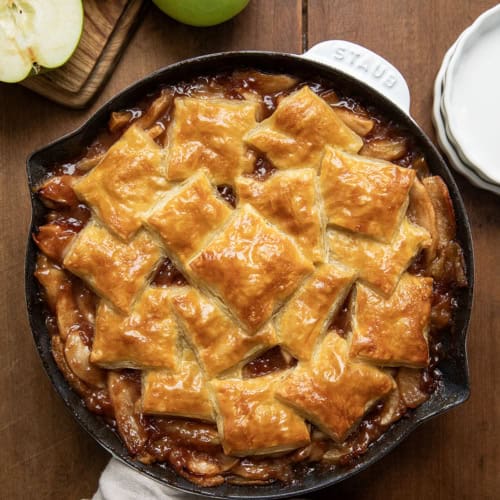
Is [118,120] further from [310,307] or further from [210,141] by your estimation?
[310,307]

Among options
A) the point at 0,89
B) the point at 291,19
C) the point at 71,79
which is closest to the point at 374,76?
the point at 291,19

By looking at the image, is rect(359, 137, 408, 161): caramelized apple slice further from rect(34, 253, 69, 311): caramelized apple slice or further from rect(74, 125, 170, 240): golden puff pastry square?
rect(34, 253, 69, 311): caramelized apple slice

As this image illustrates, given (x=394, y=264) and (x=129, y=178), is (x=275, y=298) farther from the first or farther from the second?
(x=129, y=178)

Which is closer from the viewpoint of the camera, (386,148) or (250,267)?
(250,267)

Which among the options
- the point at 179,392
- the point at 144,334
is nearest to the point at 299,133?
the point at 144,334

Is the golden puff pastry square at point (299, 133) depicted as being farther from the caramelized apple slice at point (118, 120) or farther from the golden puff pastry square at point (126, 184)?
the caramelized apple slice at point (118, 120)

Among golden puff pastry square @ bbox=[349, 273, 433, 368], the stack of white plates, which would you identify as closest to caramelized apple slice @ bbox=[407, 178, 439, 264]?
golden puff pastry square @ bbox=[349, 273, 433, 368]
